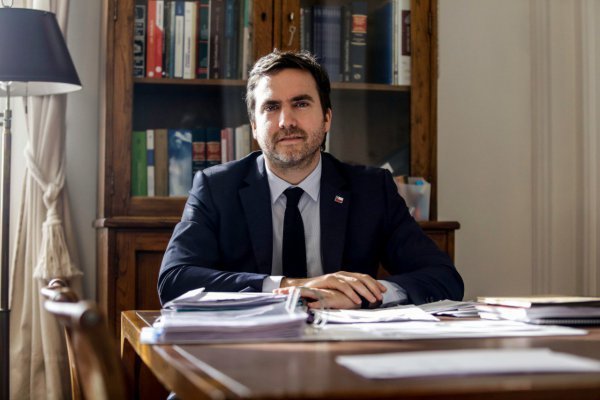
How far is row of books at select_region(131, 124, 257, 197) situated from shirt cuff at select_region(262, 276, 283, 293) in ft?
3.41

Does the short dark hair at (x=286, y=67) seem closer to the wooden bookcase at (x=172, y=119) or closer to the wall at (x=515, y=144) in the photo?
the wooden bookcase at (x=172, y=119)

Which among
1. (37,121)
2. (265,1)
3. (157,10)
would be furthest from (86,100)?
(265,1)

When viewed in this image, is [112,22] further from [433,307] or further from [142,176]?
[433,307]

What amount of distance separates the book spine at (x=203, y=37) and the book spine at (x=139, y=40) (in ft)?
0.62

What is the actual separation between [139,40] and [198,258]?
1.01 meters

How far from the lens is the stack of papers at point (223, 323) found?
1.29 m

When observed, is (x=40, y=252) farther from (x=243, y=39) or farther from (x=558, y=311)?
(x=558, y=311)

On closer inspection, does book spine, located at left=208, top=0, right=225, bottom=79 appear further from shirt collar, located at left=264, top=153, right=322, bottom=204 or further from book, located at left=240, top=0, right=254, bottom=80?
shirt collar, located at left=264, top=153, right=322, bottom=204

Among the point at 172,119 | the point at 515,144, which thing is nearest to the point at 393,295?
the point at 172,119

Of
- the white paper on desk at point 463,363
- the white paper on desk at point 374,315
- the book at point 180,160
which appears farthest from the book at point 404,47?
the white paper on desk at point 463,363

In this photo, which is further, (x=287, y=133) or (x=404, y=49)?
(x=404, y=49)

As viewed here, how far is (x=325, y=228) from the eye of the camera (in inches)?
93.0

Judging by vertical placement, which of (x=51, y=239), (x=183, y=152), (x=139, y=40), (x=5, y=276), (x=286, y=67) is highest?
(x=139, y=40)

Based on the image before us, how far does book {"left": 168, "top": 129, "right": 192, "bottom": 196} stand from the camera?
9.71ft
